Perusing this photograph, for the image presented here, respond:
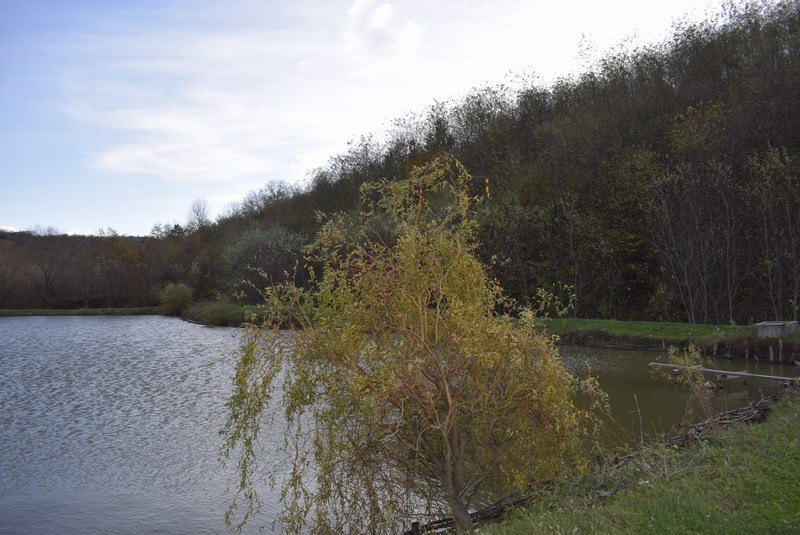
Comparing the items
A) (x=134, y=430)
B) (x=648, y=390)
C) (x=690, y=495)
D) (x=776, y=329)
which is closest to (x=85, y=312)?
(x=134, y=430)

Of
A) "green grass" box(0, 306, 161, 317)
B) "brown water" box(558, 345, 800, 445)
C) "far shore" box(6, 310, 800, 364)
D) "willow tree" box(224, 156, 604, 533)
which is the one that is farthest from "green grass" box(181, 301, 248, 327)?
"willow tree" box(224, 156, 604, 533)

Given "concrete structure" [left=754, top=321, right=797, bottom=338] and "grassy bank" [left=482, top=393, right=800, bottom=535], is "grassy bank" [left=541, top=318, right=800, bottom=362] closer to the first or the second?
"concrete structure" [left=754, top=321, right=797, bottom=338]

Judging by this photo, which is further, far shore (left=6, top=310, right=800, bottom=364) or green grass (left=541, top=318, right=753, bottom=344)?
green grass (left=541, top=318, right=753, bottom=344)

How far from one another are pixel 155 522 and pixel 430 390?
17.3 feet

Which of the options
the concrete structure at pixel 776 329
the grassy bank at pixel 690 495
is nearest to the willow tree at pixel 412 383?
the grassy bank at pixel 690 495

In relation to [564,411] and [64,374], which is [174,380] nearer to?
[64,374]

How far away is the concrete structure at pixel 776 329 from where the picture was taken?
19.0 m

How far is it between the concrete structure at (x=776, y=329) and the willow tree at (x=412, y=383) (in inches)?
594

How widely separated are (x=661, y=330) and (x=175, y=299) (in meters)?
39.6

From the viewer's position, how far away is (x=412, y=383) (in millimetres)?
6699

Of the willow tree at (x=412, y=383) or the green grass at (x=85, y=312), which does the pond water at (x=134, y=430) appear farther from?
the green grass at (x=85, y=312)

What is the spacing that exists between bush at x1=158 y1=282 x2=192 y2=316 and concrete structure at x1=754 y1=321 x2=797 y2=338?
4281 centimetres

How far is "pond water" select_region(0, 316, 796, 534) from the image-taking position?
9688mm

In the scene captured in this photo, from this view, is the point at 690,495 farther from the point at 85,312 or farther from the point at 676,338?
the point at 85,312
